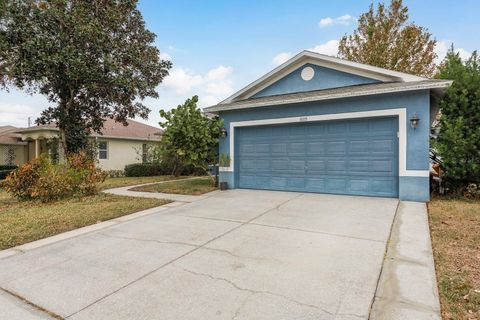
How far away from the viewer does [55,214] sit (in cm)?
668

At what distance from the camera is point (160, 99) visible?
15742mm

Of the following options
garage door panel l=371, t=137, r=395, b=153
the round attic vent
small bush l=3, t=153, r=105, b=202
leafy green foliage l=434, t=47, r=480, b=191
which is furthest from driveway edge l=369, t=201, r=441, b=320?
small bush l=3, t=153, r=105, b=202

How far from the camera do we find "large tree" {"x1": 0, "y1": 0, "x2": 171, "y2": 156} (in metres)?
11.0

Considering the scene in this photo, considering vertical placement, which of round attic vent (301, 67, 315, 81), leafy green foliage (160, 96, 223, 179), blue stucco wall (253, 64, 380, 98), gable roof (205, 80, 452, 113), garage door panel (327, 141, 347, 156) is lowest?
garage door panel (327, 141, 347, 156)

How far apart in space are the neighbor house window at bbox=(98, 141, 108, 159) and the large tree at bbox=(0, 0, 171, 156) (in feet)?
→ 9.79

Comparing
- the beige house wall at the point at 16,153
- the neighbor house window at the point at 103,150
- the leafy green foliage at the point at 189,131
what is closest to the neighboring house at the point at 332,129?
the leafy green foliage at the point at 189,131

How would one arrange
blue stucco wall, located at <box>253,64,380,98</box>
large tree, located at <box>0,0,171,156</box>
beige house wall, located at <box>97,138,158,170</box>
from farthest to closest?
beige house wall, located at <box>97,138,158,170</box> → large tree, located at <box>0,0,171,156</box> → blue stucco wall, located at <box>253,64,380,98</box>

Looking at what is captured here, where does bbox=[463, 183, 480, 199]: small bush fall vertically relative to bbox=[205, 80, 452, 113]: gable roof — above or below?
below

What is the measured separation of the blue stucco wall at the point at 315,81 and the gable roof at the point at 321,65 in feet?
0.44

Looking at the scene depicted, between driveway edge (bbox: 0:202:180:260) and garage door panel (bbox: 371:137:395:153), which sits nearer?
driveway edge (bbox: 0:202:180:260)

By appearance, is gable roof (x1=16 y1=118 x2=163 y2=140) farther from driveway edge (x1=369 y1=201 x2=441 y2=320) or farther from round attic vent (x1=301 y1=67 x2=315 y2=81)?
driveway edge (x1=369 y1=201 x2=441 y2=320)

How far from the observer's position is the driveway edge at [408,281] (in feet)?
8.34

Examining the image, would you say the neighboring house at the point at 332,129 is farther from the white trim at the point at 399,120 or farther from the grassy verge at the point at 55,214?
the grassy verge at the point at 55,214

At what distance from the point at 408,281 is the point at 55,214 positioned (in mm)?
7270
